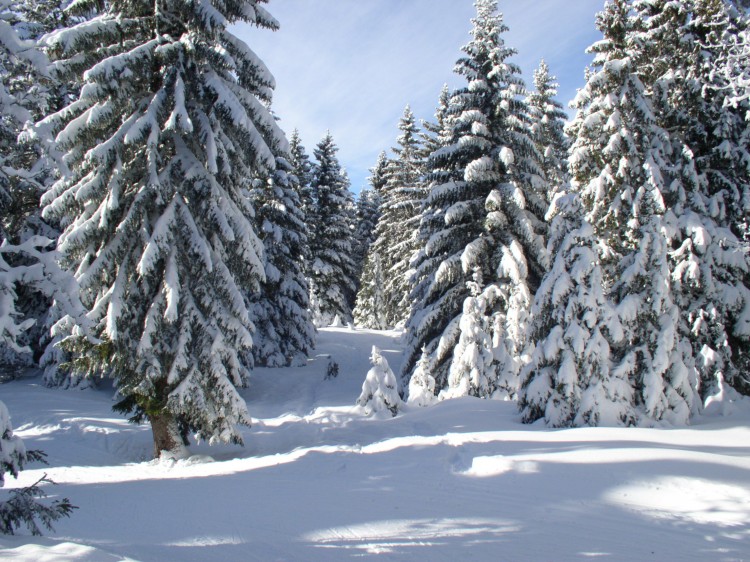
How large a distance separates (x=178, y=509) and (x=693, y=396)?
1224 centimetres

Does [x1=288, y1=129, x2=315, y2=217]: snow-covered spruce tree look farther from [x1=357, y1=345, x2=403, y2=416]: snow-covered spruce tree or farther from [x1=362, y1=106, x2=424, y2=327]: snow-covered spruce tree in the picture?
[x1=357, y1=345, x2=403, y2=416]: snow-covered spruce tree

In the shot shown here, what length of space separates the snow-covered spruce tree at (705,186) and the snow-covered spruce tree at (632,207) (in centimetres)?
66

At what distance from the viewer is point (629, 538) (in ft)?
17.1

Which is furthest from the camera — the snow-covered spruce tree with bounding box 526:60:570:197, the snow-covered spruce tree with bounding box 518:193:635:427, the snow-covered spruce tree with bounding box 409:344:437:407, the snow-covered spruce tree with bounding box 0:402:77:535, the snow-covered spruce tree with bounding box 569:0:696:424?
the snow-covered spruce tree with bounding box 526:60:570:197

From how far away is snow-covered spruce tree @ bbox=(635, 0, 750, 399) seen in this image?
12766 mm

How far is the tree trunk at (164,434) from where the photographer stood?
10.8 metres

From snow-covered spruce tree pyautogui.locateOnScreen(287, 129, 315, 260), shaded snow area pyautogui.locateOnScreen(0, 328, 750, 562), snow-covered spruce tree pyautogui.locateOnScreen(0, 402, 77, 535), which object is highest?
snow-covered spruce tree pyautogui.locateOnScreen(287, 129, 315, 260)

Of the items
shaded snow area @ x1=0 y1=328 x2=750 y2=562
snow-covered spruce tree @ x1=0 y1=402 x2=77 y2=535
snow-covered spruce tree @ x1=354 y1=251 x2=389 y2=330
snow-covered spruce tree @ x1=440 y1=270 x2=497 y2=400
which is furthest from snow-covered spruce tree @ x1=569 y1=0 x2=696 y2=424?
snow-covered spruce tree @ x1=354 y1=251 x2=389 y2=330

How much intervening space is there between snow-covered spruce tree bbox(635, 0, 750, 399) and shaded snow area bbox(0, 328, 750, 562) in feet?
6.31

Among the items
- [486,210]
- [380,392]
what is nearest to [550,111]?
[486,210]

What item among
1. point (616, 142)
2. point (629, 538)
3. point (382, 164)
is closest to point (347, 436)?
point (629, 538)

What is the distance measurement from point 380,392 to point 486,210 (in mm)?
7776

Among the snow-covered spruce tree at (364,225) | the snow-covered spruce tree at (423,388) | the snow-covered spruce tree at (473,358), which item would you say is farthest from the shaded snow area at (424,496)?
the snow-covered spruce tree at (364,225)

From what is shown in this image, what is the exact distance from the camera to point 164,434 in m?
10.8
